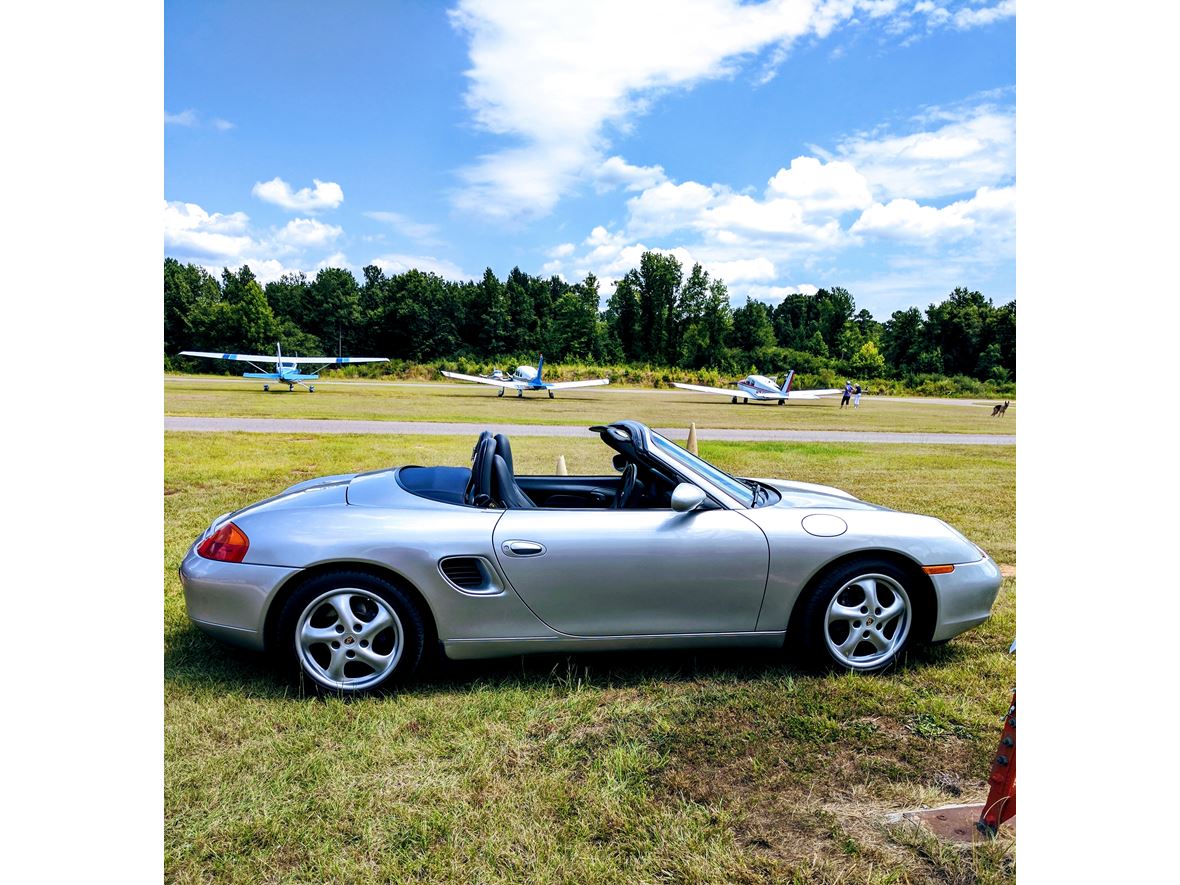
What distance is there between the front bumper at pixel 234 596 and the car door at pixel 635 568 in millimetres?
994

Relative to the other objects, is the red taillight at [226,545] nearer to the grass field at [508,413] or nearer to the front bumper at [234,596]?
the front bumper at [234,596]

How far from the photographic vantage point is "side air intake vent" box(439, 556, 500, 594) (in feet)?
10.7

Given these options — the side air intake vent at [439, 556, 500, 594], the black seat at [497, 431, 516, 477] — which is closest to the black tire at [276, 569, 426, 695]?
the side air intake vent at [439, 556, 500, 594]

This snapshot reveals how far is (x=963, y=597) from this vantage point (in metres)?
3.67

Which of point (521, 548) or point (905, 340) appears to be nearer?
point (521, 548)

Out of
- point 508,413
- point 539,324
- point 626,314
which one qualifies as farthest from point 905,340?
point 508,413

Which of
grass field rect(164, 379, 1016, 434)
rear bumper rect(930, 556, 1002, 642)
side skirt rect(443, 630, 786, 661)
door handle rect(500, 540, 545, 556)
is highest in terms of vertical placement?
grass field rect(164, 379, 1016, 434)

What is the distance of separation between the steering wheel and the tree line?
5841 cm

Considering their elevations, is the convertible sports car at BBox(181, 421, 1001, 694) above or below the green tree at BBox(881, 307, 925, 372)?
below

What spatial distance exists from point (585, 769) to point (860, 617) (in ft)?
5.15

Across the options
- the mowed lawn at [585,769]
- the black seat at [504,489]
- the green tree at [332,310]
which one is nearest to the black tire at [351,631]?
the mowed lawn at [585,769]

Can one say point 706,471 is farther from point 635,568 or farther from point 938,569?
point 938,569

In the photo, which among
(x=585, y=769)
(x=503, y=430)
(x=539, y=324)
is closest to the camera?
(x=585, y=769)

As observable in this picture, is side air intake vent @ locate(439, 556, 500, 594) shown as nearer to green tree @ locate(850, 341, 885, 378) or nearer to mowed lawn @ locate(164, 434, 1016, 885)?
mowed lawn @ locate(164, 434, 1016, 885)
